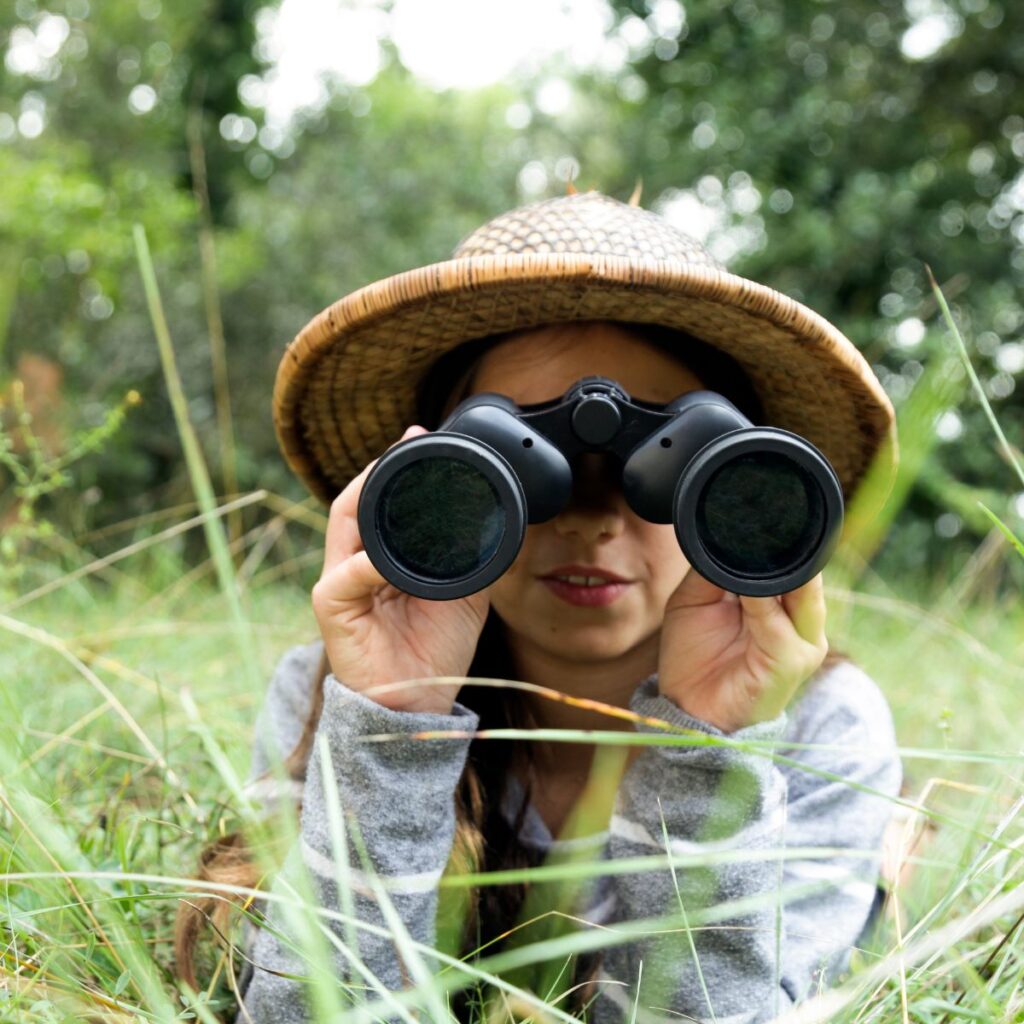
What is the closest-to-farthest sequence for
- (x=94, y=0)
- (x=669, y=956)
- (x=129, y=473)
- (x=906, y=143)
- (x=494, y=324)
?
(x=669, y=956) → (x=494, y=324) → (x=129, y=473) → (x=906, y=143) → (x=94, y=0)

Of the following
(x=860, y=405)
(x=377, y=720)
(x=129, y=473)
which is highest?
(x=860, y=405)

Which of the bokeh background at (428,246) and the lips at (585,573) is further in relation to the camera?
the bokeh background at (428,246)

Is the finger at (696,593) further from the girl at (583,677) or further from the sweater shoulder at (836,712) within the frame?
the sweater shoulder at (836,712)

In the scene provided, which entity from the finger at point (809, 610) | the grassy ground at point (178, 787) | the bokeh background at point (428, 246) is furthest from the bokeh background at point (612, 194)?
the finger at point (809, 610)

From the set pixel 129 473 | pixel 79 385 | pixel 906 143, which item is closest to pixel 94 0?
pixel 79 385

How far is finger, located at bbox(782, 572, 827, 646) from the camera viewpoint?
1034mm

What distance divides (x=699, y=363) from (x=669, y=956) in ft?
2.20

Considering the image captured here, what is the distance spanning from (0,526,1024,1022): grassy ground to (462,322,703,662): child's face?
22 cm

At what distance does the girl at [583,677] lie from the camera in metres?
1.00

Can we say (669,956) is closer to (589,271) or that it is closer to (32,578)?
(589,271)

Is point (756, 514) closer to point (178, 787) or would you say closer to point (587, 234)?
point (587, 234)

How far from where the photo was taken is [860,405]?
4.14 feet

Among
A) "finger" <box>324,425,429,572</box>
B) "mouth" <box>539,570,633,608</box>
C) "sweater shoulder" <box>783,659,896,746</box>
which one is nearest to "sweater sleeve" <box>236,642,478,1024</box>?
"finger" <box>324,425,429,572</box>

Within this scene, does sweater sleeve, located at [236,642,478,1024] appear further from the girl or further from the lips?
the lips
